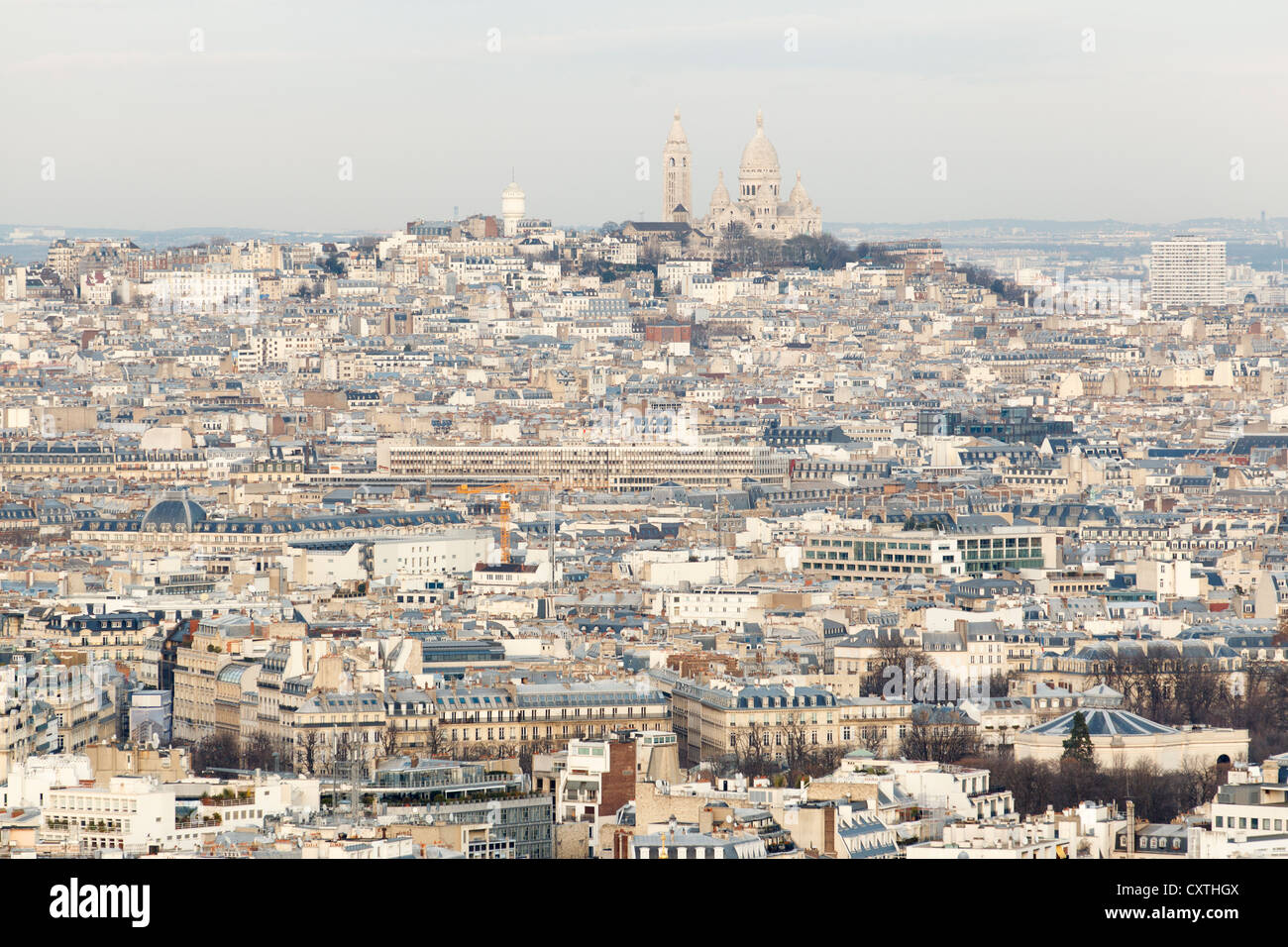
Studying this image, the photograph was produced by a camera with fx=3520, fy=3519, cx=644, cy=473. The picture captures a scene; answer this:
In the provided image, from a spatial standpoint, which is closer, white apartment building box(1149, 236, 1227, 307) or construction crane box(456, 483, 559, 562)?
construction crane box(456, 483, 559, 562)

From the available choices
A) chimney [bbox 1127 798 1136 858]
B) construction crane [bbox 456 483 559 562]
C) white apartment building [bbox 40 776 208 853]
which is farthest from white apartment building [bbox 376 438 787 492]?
white apartment building [bbox 40 776 208 853]

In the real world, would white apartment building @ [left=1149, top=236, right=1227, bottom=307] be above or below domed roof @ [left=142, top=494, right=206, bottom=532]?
below

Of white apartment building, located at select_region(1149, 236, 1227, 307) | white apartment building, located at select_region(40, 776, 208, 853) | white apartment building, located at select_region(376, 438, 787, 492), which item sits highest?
white apartment building, located at select_region(40, 776, 208, 853)

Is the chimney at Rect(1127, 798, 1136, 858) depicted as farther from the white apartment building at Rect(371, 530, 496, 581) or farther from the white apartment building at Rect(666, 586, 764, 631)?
the white apartment building at Rect(371, 530, 496, 581)

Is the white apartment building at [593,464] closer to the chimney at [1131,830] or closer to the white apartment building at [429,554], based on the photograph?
the white apartment building at [429,554]

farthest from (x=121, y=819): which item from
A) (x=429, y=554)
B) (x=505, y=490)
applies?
(x=505, y=490)
